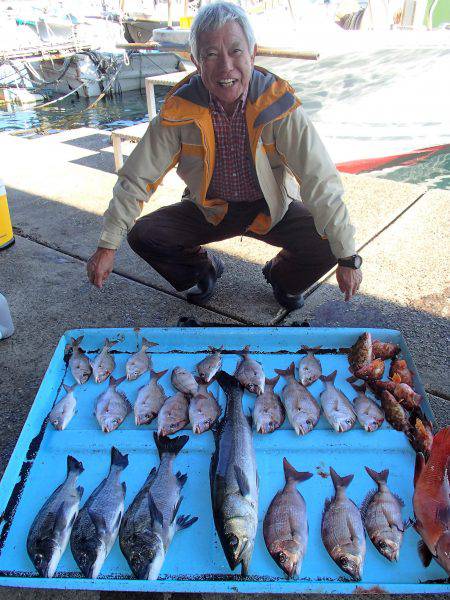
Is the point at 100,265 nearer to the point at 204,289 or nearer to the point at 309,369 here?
the point at 204,289

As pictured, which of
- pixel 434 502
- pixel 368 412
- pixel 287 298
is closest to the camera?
pixel 434 502

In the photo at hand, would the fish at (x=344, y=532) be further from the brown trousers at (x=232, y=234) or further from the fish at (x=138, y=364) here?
the brown trousers at (x=232, y=234)

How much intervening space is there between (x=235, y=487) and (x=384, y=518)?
0.57 m

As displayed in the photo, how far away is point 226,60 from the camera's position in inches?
95.4

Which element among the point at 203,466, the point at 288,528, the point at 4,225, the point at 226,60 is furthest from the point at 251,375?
the point at 4,225

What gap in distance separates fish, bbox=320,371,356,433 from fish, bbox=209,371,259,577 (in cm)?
40

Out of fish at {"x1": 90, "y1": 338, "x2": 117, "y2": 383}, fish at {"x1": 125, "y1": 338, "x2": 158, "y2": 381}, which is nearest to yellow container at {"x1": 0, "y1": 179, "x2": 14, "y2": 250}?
fish at {"x1": 90, "y1": 338, "x2": 117, "y2": 383}

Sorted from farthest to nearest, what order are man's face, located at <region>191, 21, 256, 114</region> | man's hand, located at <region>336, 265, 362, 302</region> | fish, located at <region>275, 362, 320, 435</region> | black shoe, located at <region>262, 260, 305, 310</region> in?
black shoe, located at <region>262, 260, 305, 310</region> < man's hand, located at <region>336, 265, 362, 302</region> < man's face, located at <region>191, 21, 256, 114</region> < fish, located at <region>275, 362, 320, 435</region>

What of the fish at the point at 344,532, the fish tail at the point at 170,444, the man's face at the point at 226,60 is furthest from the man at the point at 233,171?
the fish at the point at 344,532

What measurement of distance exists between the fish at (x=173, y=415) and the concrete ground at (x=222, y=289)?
72 cm

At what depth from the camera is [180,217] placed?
3098 mm

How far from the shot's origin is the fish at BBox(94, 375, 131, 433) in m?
2.31

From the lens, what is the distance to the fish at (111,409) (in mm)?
2314

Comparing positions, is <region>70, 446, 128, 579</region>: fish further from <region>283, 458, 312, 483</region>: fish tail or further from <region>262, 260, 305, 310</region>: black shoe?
<region>262, 260, 305, 310</region>: black shoe
